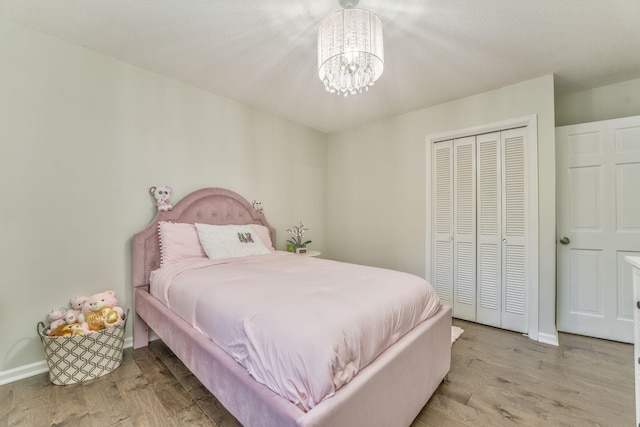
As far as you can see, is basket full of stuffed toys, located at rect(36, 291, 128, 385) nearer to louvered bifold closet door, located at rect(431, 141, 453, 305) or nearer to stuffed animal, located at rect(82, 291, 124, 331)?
stuffed animal, located at rect(82, 291, 124, 331)

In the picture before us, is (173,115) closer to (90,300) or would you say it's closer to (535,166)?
(90,300)

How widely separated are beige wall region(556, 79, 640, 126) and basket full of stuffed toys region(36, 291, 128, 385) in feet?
14.9

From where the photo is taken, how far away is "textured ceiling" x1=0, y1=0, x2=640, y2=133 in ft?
5.42

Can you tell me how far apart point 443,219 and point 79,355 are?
3422mm

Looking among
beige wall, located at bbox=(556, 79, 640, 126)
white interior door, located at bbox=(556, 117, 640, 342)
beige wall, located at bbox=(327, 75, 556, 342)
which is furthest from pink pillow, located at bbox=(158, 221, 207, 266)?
beige wall, located at bbox=(556, 79, 640, 126)

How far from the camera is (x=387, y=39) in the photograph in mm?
1929

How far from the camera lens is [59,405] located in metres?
1.53

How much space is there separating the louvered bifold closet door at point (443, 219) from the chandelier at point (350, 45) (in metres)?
1.78

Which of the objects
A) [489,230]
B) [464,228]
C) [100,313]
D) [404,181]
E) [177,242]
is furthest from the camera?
[404,181]

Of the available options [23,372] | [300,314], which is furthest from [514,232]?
[23,372]

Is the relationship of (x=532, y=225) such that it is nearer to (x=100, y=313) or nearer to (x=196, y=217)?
(x=196, y=217)

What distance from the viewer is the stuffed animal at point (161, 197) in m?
2.38

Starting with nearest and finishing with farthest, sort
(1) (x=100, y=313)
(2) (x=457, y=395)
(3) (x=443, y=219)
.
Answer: (2) (x=457, y=395) → (1) (x=100, y=313) → (3) (x=443, y=219)

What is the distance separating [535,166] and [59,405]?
157 inches
